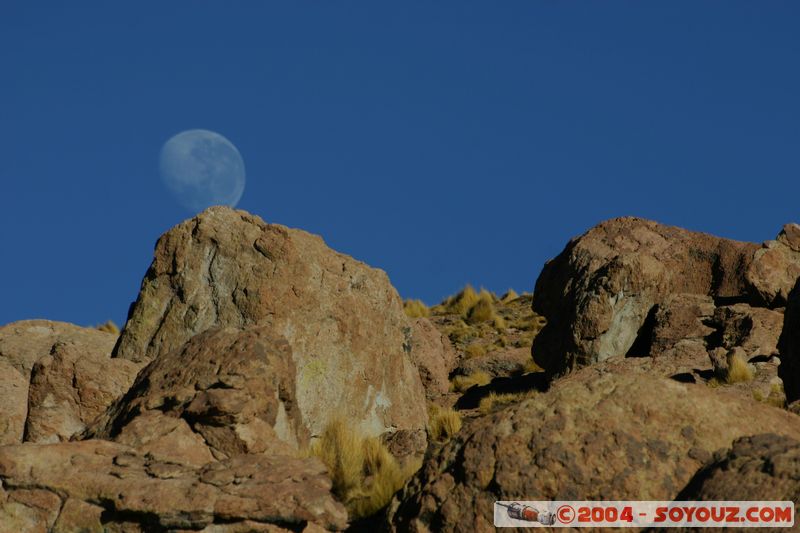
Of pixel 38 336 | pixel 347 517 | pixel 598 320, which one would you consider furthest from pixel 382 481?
pixel 38 336

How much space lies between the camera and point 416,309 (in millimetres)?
35656

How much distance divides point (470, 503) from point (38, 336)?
13.8 metres

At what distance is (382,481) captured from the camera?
34.6 ft

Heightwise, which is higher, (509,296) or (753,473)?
(509,296)

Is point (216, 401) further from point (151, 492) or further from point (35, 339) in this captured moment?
point (35, 339)

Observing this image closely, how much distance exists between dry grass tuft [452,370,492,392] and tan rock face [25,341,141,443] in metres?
9.12

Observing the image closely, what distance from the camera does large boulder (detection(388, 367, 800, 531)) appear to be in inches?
319

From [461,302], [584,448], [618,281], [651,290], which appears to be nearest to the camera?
[584,448]

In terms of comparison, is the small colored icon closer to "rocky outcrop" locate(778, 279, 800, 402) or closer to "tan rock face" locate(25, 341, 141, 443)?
"rocky outcrop" locate(778, 279, 800, 402)

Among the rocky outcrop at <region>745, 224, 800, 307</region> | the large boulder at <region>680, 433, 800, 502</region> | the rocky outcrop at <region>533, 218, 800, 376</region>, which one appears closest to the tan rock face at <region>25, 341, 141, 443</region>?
the rocky outcrop at <region>533, 218, 800, 376</region>

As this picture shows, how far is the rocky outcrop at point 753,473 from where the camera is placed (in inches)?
287

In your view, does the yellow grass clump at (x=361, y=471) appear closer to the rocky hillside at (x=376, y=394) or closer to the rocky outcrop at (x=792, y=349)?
the rocky hillside at (x=376, y=394)

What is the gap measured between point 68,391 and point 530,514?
851 cm

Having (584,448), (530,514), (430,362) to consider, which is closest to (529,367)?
(430,362)
